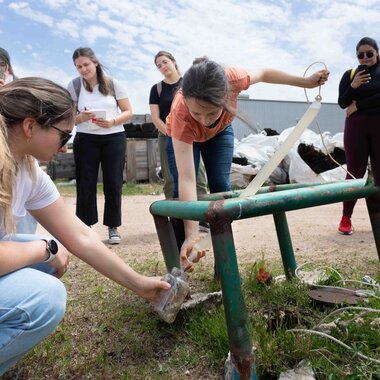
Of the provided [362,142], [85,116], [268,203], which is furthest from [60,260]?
[362,142]

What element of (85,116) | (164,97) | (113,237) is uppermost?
(164,97)

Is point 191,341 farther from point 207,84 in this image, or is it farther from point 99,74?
point 99,74

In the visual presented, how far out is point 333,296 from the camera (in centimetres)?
204

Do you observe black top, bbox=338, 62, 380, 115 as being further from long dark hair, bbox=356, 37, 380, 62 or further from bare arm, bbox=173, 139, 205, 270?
bare arm, bbox=173, 139, 205, 270

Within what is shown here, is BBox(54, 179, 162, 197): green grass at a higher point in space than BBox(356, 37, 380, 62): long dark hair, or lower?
lower

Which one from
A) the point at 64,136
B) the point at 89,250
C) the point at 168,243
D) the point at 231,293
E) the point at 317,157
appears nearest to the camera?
the point at 231,293

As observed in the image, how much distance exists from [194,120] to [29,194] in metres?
0.84

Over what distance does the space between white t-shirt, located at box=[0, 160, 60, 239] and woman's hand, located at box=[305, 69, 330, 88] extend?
4.53 feet

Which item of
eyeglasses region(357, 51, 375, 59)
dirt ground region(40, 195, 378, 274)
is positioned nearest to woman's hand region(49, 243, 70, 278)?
dirt ground region(40, 195, 378, 274)

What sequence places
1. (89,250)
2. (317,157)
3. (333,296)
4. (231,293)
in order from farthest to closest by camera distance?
(317,157) < (333,296) < (89,250) < (231,293)

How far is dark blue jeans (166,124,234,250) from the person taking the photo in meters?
2.56

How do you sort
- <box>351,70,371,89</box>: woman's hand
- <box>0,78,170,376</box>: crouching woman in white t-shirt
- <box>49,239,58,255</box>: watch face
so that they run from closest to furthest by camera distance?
<box>0,78,170,376</box>: crouching woman in white t-shirt < <box>49,239,58,255</box>: watch face < <box>351,70,371,89</box>: woman's hand

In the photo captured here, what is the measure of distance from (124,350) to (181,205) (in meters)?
0.68

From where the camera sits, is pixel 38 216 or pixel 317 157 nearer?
pixel 38 216
